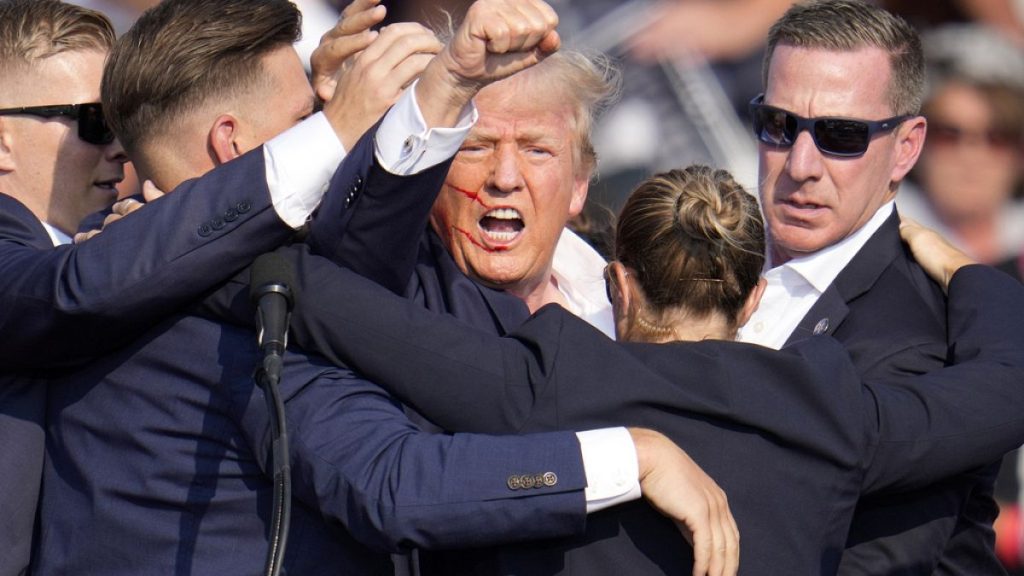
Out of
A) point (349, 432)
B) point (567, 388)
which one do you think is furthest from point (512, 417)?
point (349, 432)

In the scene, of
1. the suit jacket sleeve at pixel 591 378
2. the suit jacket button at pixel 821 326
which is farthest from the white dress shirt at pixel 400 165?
the suit jacket button at pixel 821 326

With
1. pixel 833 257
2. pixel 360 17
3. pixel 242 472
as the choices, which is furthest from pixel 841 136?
pixel 242 472

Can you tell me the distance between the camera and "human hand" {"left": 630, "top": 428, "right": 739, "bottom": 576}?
249 cm

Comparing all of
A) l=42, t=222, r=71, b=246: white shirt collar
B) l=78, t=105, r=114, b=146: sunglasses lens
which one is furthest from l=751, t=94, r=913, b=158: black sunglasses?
l=42, t=222, r=71, b=246: white shirt collar

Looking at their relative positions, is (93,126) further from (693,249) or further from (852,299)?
(852,299)

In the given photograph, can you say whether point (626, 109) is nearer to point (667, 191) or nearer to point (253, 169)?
point (667, 191)

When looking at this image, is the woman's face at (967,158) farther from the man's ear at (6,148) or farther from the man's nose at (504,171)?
the man's ear at (6,148)

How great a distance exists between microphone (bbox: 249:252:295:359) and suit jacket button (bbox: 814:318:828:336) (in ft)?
4.24

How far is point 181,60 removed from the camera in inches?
115

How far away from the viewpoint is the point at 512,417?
2.59 meters

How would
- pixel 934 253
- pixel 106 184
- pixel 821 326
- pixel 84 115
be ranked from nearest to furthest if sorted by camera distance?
pixel 821 326 → pixel 934 253 → pixel 84 115 → pixel 106 184

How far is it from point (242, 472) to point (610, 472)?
67 centimetres

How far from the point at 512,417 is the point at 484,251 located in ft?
3.05

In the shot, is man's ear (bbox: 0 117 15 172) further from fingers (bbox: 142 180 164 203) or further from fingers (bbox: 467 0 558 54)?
fingers (bbox: 467 0 558 54)
